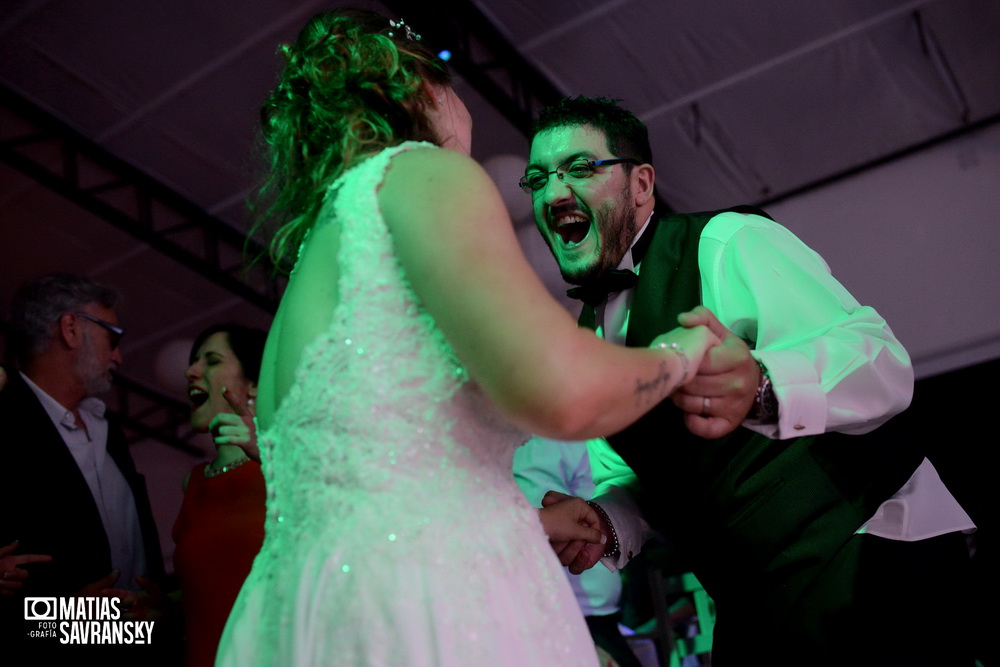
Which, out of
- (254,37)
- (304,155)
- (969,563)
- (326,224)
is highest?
(254,37)

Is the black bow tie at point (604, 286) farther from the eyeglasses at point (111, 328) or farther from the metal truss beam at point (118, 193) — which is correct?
the metal truss beam at point (118, 193)

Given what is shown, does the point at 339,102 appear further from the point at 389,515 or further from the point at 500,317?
the point at 389,515

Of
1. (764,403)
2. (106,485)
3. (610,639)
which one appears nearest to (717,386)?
(764,403)

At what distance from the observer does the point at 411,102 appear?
1330mm

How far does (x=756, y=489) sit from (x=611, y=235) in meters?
0.83

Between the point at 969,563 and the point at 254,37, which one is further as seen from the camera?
the point at 254,37

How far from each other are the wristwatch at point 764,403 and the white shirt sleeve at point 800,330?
12 mm

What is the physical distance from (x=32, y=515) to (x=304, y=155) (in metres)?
2.35

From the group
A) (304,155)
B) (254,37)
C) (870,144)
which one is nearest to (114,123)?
(254,37)

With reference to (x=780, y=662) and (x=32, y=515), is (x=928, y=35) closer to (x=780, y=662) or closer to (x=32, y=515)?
(x=780, y=662)

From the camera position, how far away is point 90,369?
3627 millimetres

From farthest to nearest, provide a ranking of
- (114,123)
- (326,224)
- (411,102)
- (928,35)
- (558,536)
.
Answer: (114,123), (928,35), (558,536), (411,102), (326,224)

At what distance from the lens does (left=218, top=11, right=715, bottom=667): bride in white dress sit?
99 cm

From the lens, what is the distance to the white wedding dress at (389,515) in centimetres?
99
